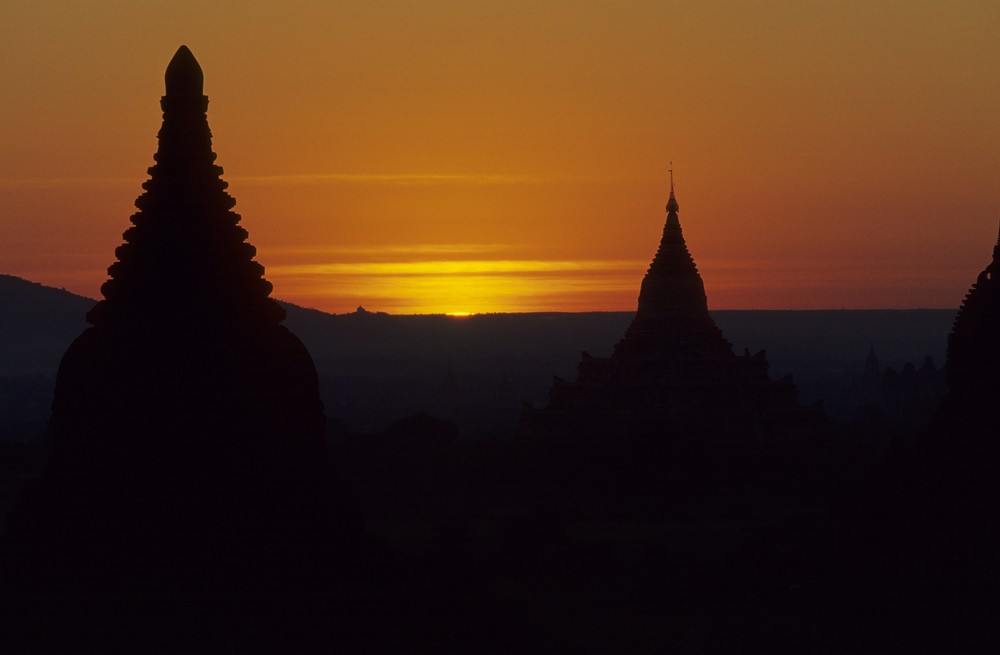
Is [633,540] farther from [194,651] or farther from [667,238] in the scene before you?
[667,238]

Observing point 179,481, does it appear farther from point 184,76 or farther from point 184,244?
point 184,76

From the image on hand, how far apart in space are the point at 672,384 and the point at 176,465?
65.0 meters

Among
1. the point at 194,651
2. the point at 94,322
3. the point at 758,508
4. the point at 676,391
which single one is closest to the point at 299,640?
the point at 194,651

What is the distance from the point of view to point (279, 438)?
31625mm

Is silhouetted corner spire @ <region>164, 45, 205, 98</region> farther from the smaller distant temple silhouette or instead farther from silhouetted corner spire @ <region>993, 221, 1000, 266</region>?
the smaller distant temple silhouette

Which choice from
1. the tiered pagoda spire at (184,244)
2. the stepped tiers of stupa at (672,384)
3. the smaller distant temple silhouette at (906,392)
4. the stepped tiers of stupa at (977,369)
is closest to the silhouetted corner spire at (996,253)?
the stepped tiers of stupa at (977,369)

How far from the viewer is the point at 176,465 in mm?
31406

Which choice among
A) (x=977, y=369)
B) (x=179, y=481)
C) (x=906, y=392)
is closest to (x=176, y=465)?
(x=179, y=481)

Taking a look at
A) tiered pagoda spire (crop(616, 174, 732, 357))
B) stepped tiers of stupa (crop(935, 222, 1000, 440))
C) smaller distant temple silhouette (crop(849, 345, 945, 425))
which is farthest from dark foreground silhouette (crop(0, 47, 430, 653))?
smaller distant temple silhouette (crop(849, 345, 945, 425))

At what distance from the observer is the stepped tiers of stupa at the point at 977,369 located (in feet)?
149

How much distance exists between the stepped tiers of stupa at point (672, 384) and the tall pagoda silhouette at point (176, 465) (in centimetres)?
5878

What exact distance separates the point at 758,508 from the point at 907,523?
23.3 meters

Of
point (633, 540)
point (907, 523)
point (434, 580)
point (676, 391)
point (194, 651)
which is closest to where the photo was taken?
point (194, 651)

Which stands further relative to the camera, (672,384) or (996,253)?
(672,384)
